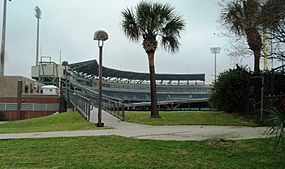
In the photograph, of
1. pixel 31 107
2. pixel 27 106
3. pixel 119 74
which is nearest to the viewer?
pixel 31 107

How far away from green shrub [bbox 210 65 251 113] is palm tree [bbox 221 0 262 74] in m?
3.60

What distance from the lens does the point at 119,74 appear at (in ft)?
278

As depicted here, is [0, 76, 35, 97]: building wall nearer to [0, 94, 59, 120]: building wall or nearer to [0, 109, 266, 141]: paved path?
[0, 94, 59, 120]: building wall

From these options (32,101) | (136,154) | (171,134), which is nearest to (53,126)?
(171,134)

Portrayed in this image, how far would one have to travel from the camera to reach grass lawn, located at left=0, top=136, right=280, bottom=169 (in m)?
6.77

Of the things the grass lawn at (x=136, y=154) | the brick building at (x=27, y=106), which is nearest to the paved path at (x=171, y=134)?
the grass lawn at (x=136, y=154)

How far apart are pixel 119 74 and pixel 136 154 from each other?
7750cm

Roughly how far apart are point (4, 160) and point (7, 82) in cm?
4684

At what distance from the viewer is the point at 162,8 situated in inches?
762

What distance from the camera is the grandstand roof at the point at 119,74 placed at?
68.8m

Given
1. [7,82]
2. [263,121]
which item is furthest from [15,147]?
[7,82]

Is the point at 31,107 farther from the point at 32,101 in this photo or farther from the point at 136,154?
the point at 136,154

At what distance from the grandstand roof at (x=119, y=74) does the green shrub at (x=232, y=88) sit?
1963 inches

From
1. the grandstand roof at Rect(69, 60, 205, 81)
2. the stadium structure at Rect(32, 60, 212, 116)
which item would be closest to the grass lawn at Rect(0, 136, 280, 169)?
the stadium structure at Rect(32, 60, 212, 116)
